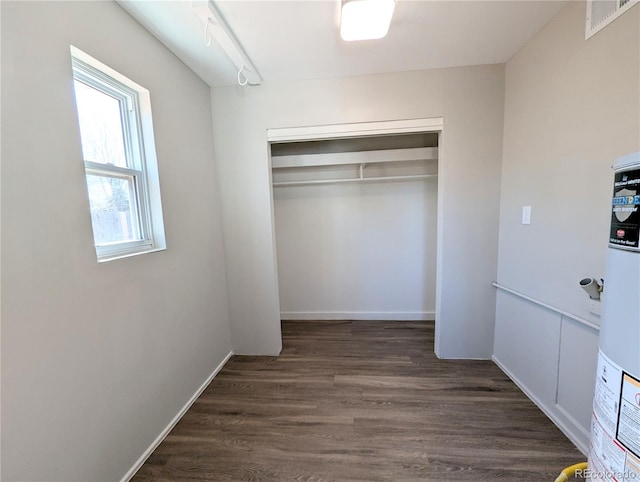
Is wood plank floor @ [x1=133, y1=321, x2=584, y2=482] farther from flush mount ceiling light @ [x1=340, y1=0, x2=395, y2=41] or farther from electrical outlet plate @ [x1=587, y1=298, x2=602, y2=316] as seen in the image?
flush mount ceiling light @ [x1=340, y1=0, x2=395, y2=41]

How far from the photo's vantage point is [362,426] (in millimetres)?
1667

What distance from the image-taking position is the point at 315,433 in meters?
1.63

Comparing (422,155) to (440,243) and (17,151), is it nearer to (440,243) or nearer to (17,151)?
(440,243)

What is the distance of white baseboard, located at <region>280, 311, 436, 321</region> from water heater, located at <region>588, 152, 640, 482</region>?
2.47 metres

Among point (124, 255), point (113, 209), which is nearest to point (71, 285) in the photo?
point (124, 255)

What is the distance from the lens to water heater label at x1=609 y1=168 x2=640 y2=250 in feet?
2.24

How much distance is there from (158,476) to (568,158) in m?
3.02

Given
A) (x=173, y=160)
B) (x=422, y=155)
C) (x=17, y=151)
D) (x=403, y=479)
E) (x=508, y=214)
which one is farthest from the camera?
(x=422, y=155)

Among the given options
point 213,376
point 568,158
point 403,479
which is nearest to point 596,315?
point 568,158

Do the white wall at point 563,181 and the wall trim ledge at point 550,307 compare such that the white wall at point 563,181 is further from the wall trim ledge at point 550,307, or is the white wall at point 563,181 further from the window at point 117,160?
the window at point 117,160

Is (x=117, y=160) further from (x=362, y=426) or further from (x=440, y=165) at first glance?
(x=440, y=165)

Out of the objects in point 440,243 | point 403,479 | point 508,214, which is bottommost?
point 403,479

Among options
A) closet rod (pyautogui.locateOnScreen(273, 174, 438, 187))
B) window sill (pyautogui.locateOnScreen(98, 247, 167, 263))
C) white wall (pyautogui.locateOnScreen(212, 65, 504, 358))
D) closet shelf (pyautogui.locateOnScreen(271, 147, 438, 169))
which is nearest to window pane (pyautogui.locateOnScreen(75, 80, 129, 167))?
window sill (pyautogui.locateOnScreen(98, 247, 167, 263))

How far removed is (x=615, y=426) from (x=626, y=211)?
0.63 metres
